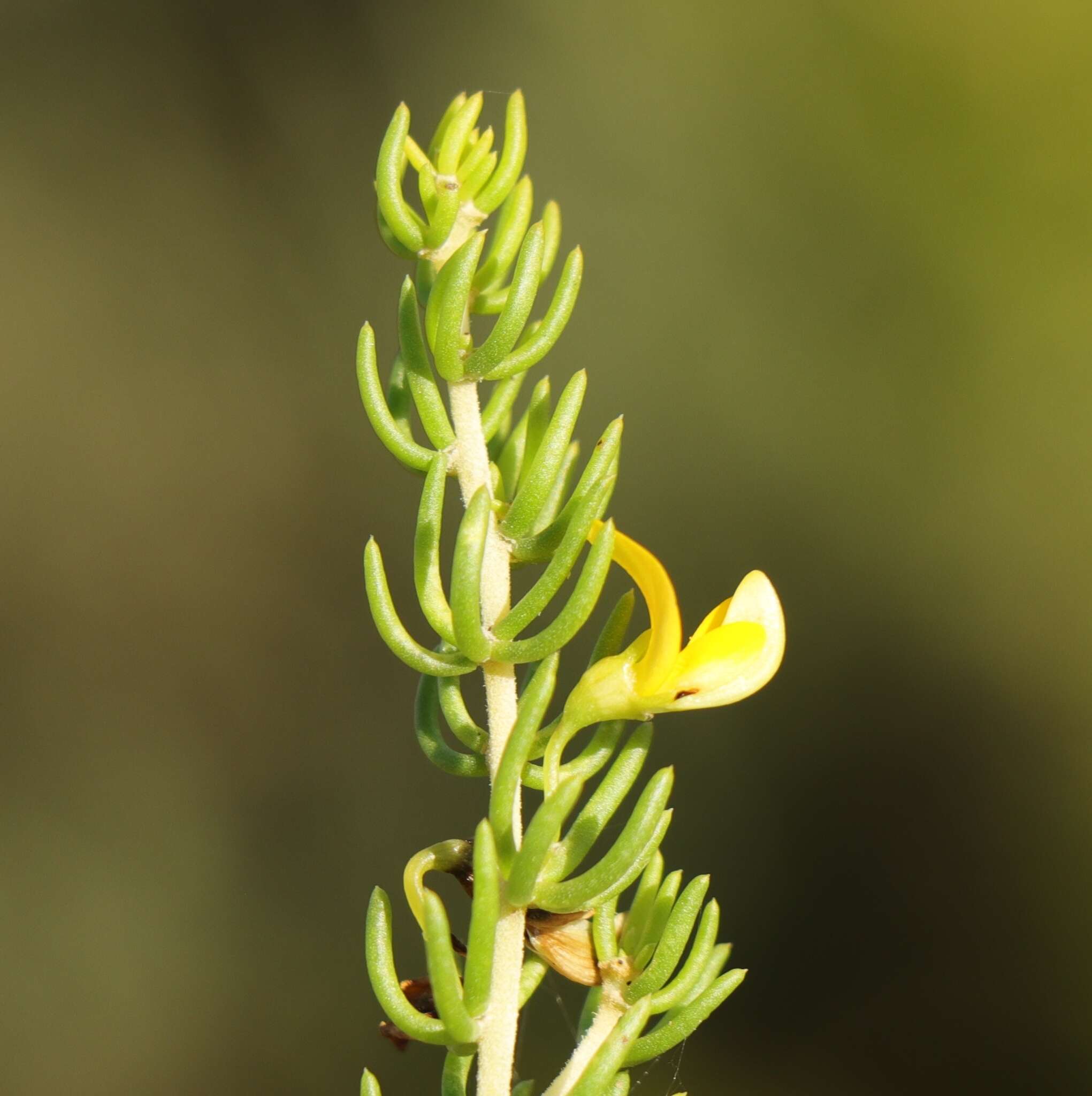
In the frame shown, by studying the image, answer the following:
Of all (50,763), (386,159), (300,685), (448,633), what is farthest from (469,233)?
(50,763)

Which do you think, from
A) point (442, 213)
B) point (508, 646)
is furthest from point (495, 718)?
point (442, 213)

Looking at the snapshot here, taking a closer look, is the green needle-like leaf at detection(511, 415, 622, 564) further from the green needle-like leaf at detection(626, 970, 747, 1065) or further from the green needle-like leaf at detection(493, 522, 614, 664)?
the green needle-like leaf at detection(626, 970, 747, 1065)

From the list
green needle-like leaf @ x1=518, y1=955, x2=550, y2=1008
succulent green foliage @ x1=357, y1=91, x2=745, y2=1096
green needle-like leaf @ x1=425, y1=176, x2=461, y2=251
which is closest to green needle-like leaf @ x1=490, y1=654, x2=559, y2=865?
succulent green foliage @ x1=357, y1=91, x2=745, y2=1096

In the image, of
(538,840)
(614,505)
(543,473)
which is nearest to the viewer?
(538,840)

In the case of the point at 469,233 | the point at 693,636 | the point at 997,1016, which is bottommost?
A: the point at 997,1016

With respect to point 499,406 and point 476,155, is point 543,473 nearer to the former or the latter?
point 499,406

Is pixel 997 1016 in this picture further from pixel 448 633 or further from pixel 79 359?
pixel 79 359
